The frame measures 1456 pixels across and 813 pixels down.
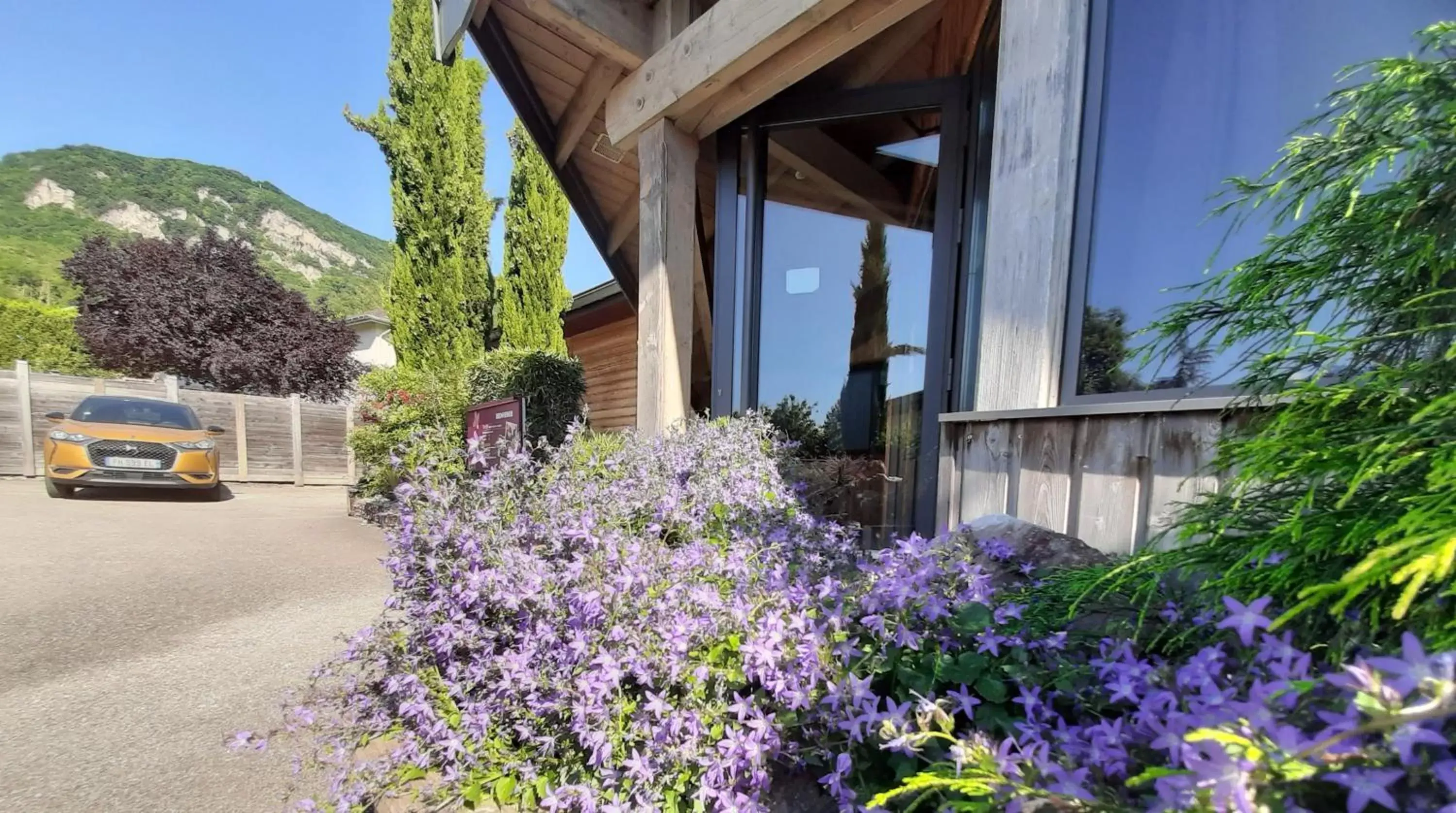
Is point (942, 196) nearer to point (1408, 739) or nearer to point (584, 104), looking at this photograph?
point (584, 104)

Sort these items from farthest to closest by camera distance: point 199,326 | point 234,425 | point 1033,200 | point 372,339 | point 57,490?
1. point 372,339
2. point 199,326
3. point 234,425
4. point 57,490
5. point 1033,200

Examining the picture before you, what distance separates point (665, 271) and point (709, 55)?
113 centimetres

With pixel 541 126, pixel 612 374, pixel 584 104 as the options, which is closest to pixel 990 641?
pixel 584 104

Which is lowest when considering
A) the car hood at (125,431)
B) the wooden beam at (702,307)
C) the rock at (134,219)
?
the car hood at (125,431)

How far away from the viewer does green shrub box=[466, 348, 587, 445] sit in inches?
234

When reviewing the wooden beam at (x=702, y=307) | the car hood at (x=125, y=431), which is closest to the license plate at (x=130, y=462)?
the car hood at (x=125, y=431)

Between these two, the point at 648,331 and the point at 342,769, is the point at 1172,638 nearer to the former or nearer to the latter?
the point at 342,769

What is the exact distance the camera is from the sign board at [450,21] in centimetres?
311

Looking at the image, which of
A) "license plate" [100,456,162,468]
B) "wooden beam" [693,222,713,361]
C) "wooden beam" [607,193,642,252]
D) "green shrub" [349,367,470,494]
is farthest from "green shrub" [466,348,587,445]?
"license plate" [100,456,162,468]

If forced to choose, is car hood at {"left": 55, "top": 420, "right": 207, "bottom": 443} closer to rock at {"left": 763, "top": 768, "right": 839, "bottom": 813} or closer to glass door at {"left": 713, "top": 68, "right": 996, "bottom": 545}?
glass door at {"left": 713, "top": 68, "right": 996, "bottom": 545}

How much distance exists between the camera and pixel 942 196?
293 cm

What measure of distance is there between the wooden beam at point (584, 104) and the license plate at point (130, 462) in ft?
22.7

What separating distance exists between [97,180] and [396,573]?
69565mm

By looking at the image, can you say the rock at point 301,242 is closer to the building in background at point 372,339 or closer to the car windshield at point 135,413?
→ the building in background at point 372,339
